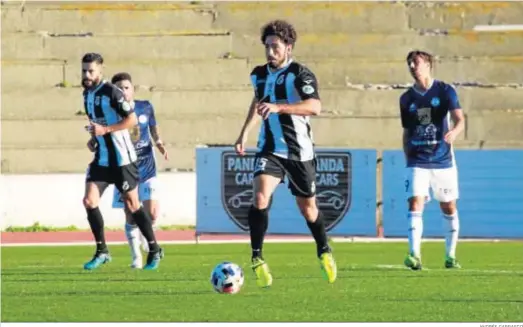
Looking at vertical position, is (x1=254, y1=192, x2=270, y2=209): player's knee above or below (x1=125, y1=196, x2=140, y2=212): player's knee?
above

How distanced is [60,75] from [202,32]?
2.94m

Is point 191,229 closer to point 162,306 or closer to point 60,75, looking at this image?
point 60,75

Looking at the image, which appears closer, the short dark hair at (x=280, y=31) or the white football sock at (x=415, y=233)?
the short dark hair at (x=280, y=31)

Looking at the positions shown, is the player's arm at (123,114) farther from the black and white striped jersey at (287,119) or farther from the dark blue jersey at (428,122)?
the dark blue jersey at (428,122)

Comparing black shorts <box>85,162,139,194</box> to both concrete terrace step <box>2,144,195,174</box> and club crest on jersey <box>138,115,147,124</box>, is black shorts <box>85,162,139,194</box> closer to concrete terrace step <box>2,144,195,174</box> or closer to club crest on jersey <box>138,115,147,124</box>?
club crest on jersey <box>138,115,147,124</box>

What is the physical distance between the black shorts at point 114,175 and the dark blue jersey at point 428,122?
2.78 metres

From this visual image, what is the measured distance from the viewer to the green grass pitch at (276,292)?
9414 mm

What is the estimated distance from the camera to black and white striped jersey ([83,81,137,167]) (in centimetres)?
1370

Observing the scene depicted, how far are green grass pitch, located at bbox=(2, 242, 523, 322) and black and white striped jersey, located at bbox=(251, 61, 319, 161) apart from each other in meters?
1.11

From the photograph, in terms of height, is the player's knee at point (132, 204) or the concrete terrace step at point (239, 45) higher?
the concrete terrace step at point (239, 45)

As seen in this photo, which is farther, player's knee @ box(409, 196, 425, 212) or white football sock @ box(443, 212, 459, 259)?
white football sock @ box(443, 212, 459, 259)

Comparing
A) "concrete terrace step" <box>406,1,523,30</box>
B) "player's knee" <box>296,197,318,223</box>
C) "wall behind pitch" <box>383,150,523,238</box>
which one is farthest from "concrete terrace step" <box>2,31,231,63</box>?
"player's knee" <box>296,197,318,223</box>

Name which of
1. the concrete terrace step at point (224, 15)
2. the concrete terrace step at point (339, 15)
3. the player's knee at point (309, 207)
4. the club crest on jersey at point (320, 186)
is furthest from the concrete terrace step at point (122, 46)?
the player's knee at point (309, 207)

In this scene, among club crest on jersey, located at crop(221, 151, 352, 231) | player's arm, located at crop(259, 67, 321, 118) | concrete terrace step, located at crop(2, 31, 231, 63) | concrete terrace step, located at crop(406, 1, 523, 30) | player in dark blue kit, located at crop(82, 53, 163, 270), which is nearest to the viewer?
player's arm, located at crop(259, 67, 321, 118)
